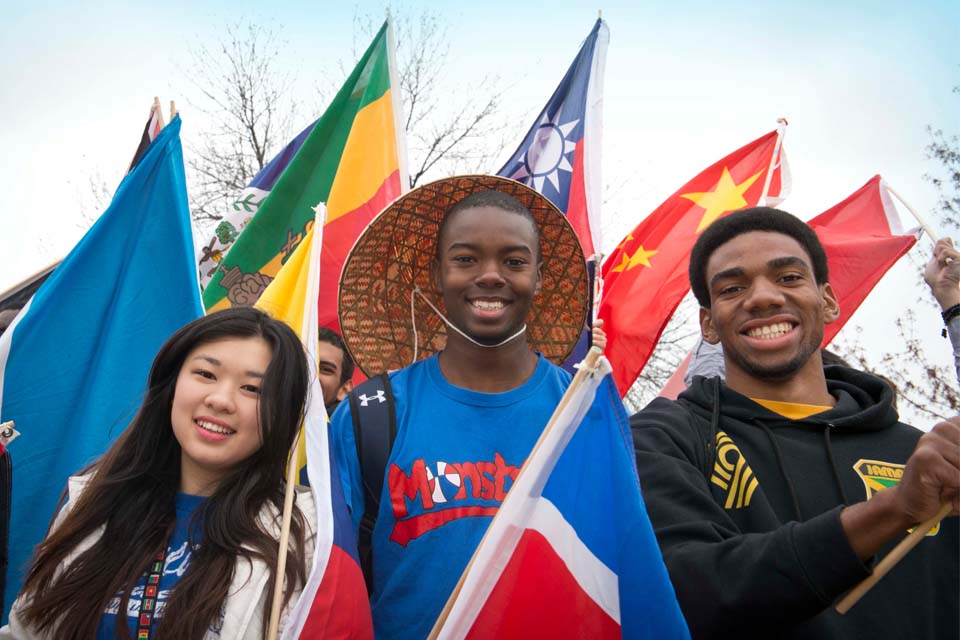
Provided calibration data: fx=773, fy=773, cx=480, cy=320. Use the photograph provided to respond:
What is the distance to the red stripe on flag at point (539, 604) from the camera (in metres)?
1.76

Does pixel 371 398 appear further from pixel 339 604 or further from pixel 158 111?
pixel 158 111

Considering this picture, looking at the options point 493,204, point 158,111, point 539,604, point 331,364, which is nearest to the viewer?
point 539,604

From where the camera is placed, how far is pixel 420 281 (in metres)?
3.04

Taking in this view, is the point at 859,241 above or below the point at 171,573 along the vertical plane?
above

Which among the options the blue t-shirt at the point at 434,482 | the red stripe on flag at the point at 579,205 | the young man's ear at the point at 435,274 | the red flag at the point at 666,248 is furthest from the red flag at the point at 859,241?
the blue t-shirt at the point at 434,482

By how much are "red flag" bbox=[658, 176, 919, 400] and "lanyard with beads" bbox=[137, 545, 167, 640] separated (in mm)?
3697

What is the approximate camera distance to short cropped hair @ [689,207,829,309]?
8.14 feet

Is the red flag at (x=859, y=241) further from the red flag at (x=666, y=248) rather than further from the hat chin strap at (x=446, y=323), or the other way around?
the hat chin strap at (x=446, y=323)

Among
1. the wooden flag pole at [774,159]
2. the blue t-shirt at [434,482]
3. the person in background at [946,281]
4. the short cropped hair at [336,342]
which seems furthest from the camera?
the wooden flag pole at [774,159]

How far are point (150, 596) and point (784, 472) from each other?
1.70 meters

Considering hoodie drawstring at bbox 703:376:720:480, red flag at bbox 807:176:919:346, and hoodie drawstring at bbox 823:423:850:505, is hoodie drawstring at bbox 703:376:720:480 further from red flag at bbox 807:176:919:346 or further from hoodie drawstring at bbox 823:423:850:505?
red flag at bbox 807:176:919:346

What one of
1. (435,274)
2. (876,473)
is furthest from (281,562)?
(876,473)

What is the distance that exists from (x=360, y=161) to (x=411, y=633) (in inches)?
150

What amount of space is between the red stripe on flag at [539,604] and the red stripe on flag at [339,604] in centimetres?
39
